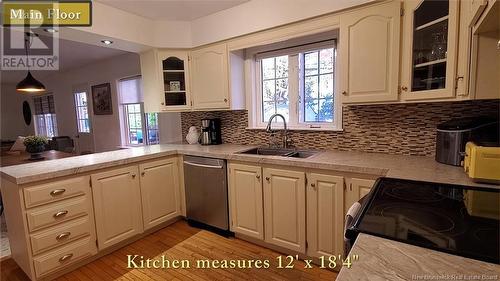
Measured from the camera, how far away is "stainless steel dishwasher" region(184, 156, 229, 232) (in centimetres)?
240

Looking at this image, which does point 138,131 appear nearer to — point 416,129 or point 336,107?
point 336,107

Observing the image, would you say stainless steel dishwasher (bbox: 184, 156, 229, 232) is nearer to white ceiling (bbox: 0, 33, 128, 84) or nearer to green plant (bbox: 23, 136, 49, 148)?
green plant (bbox: 23, 136, 49, 148)

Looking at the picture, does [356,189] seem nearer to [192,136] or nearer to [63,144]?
[192,136]

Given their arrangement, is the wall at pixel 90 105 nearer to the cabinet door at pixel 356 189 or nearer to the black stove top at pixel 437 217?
the cabinet door at pixel 356 189

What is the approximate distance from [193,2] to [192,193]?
1.93 metres

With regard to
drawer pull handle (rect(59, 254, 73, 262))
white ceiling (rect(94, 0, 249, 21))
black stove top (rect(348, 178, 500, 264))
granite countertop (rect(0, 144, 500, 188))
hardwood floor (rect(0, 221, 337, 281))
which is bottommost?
hardwood floor (rect(0, 221, 337, 281))

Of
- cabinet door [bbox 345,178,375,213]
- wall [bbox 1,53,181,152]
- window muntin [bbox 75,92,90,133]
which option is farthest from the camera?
window muntin [bbox 75,92,90,133]

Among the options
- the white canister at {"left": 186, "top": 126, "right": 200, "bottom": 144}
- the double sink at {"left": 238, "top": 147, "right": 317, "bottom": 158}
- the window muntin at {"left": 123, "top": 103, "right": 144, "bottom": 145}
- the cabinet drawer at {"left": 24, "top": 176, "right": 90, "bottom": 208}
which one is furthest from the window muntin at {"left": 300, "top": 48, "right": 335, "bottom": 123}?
the window muntin at {"left": 123, "top": 103, "right": 144, "bottom": 145}

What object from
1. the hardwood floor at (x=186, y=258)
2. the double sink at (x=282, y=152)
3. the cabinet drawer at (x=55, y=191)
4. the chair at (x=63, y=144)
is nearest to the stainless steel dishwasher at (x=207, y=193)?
the hardwood floor at (x=186, y=258)

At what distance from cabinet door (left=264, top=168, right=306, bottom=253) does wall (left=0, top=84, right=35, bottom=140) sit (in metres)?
8.57

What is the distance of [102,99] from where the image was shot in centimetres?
483

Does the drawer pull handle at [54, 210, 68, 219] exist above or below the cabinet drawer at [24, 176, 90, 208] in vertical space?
below

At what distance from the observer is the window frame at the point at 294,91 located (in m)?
2.29

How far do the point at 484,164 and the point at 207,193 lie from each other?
209cm
